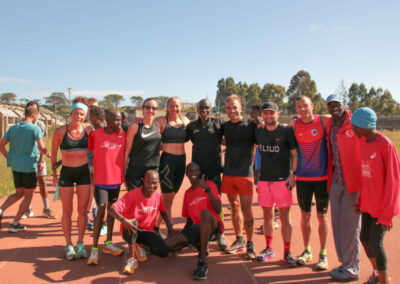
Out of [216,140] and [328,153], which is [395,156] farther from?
[216,140]

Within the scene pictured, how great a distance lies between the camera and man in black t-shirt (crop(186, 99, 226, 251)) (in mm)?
4188

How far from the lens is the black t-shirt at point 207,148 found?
4188 millimetres

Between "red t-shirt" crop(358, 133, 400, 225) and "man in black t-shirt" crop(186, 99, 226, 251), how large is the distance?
1.85 m

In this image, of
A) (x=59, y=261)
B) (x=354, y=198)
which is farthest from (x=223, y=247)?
(x=59, y=261)

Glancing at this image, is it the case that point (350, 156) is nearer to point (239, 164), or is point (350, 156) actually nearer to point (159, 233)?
point (239, 164)

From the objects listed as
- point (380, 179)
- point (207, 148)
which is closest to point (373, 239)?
point (380, 179)

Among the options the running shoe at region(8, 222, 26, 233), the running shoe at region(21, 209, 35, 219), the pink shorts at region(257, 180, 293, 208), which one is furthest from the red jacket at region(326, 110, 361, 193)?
the running shoe at region(21, 209, 35, 219)

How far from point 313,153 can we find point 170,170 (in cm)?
198

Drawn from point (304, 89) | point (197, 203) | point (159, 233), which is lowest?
point (159, 233)

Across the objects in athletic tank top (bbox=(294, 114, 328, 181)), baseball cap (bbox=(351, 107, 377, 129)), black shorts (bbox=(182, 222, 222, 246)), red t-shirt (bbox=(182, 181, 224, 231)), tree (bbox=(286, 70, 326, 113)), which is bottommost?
black shorts (bbox=(182, 222, 222, 246))

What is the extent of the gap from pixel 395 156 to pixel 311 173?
0.97m

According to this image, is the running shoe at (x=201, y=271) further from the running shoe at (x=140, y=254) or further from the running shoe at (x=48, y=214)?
the running shoe at (x=48, y=214)

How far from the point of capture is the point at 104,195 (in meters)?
3.95

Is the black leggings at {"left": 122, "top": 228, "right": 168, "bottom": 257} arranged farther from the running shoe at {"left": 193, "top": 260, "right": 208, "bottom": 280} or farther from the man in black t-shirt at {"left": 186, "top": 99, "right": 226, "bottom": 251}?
the man in black t-shirt at {"left": 186, "top": 99, "right": 226, "bottom": 251}
